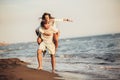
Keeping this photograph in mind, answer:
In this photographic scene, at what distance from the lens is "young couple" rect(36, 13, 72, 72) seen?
2.98 metres

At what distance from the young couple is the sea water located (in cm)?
5

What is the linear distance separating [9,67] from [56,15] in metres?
0.85

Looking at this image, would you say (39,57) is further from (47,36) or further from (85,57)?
(85,57)

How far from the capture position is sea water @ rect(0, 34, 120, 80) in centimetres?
293

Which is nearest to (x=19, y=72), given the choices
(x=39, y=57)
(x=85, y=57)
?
(x=39, y=57)

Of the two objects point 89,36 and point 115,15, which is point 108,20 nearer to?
point 115,15

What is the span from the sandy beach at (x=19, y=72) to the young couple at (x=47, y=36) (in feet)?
0.27

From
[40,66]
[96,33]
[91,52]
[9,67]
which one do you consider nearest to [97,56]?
[91,52]

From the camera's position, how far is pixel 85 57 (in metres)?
2.96

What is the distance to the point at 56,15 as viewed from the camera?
9.84ft

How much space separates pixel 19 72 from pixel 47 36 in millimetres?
548

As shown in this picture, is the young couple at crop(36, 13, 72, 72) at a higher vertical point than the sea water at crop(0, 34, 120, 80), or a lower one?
higher

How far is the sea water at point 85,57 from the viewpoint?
293cm

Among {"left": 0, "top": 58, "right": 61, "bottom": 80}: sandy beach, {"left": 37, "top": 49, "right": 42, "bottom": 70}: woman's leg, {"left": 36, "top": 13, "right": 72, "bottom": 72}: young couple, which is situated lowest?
{"left": 0, "top": 58, "right": 61, "bottom": 80}: sandy beach
